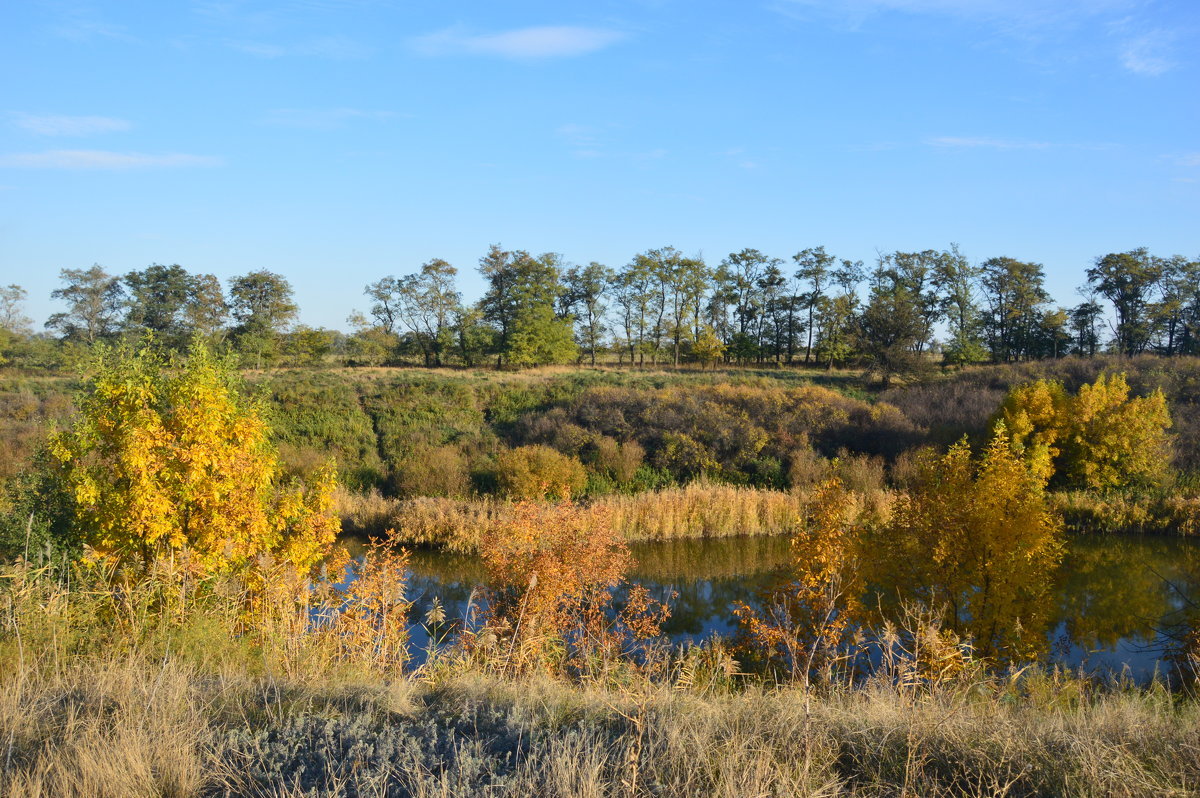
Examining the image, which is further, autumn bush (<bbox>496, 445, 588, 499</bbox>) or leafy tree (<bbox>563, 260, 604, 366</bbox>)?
leafy tree (<bbox>563, 260, 604, 366</bbox>)

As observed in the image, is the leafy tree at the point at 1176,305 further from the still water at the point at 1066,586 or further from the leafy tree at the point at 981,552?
the leafy tree at the point at 981,552

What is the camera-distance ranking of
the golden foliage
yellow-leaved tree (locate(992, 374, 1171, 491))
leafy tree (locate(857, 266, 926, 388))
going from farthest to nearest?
leafy tree (locate(857, 266, 926, 388)) → yellow-leaved tree (locate(992, 374, 1171, 491)) → the golden foliage

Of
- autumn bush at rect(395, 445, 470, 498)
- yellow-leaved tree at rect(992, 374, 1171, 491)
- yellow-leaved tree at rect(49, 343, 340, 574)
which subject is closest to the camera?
yellow-leaved tree at rect(49, 343, 340, 574)

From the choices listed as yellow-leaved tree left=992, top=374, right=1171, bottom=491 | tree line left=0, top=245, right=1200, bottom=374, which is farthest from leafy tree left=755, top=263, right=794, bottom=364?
yellow-leaved tree left=992, top=374, right=1171, bottom=491

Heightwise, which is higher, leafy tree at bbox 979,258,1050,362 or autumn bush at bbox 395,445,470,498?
leafy tree at bbox 979,258,1050,362

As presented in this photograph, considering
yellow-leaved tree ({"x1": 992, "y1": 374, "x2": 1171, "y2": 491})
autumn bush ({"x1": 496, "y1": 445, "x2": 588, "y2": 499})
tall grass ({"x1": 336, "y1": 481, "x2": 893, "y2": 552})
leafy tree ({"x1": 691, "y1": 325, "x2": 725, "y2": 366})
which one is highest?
leafy tree ({"x1": 691, "y1": 325, "x2": 725, "y2": 366})

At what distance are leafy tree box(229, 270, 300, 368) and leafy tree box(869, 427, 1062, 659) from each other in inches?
1798

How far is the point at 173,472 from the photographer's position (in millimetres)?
9297

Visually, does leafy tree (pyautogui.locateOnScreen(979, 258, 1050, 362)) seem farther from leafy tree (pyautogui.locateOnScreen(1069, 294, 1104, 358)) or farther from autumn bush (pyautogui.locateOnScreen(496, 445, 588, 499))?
autumn bush (pyautogui.locateOnScreen(496, 445, 588, 499))

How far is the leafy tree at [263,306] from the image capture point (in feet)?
168

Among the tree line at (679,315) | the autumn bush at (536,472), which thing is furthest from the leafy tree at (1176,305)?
the autumn bush at (536,472)

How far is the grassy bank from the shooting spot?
11.2 ft

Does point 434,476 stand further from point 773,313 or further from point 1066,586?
point 773,313

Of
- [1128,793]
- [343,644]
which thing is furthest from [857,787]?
[343,644]
